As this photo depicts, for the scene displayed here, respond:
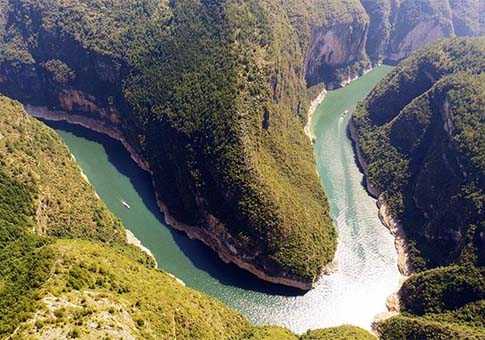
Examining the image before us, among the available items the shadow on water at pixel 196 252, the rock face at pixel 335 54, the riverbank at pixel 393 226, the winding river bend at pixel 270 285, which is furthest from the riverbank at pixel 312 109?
the shadow on water at pixel 196 252

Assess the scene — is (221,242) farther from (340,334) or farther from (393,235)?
(393,235)

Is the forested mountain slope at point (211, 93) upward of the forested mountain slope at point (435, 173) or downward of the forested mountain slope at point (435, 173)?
upward

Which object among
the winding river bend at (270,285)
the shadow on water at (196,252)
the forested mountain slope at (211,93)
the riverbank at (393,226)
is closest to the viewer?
the winding river bend at (270,285)

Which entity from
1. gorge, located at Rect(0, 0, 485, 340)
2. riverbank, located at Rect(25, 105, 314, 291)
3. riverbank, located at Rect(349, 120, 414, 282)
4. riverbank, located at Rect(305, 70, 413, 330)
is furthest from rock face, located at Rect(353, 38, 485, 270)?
riverbank, located at Rect(25, 105, 314, 291)

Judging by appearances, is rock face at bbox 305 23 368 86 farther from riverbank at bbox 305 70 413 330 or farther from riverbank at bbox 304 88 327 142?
riverbank at bbox 305 70 413 330

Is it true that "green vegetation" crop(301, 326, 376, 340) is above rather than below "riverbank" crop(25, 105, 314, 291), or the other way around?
below

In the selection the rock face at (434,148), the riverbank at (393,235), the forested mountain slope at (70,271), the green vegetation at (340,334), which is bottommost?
the riverbank at (393,235)

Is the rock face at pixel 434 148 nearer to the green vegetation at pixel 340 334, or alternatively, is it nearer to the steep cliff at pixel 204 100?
the steep cliff at pixel 204 100
